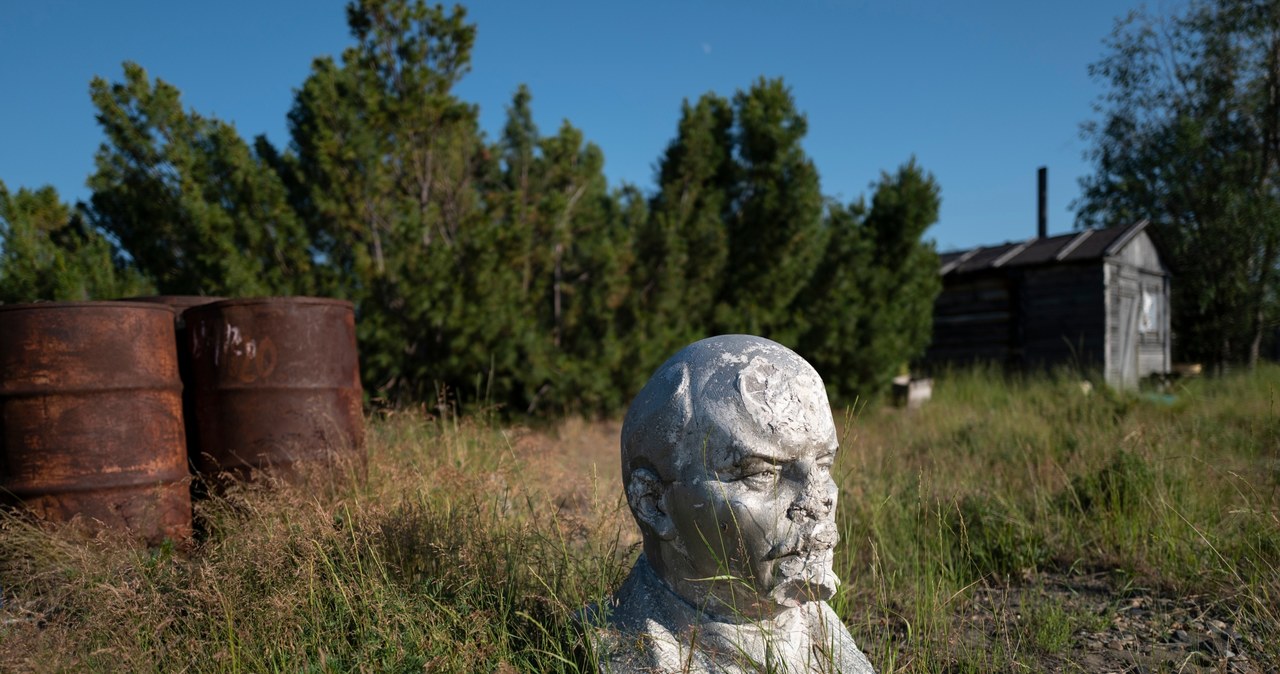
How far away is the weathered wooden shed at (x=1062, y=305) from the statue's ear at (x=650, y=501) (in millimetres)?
12077

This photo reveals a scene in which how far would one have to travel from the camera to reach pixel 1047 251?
13.8 meters

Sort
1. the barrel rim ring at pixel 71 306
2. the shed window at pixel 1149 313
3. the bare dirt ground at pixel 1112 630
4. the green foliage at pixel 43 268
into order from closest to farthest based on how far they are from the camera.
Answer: the bare dirt ground at pixel 1112 630, the barrel rim ring at pixel 71 306, the green foliage at pixel 43 268, the shed window at pixel 1149 313

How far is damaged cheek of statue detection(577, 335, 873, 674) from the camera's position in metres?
2.01

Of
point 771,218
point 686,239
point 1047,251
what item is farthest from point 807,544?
point 1047,251

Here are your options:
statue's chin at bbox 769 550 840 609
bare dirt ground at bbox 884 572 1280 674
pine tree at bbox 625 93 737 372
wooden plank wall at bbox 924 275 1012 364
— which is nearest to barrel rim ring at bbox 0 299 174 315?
statue's chin at bbox 769 550 840 609

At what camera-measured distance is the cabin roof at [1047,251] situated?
13.0 metres

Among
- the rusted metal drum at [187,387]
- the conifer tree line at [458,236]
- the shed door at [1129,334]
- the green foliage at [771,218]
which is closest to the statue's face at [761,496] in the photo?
the rusted metal drum at [187,387]

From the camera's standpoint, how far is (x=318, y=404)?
4.23m

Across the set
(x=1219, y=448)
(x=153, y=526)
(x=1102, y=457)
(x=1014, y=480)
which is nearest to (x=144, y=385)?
(x=153, y=526)

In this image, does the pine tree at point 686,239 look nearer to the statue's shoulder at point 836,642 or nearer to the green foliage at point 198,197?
the green foliage at point 198,197

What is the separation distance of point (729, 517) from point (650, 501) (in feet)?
0.79

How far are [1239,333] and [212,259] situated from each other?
17457mm

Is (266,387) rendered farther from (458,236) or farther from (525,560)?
(458,236)

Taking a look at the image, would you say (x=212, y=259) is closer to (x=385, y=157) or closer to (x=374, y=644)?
(x=385, y=157)
